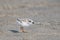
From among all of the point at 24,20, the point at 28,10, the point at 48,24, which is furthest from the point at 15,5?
the point at 24,20

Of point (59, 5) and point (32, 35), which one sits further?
point (59, 5)

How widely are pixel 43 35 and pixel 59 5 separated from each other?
15.0 feet

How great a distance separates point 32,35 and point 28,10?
3684 millimetres

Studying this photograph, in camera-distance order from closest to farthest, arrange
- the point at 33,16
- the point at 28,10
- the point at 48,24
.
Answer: the point at 48,24 < the point at 33,16 < the point at 28,10

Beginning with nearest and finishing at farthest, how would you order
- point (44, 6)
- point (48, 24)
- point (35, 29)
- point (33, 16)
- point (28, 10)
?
point (35, 29), point (48, 24), point (33, 16), point (28, 10), point (44, 6)

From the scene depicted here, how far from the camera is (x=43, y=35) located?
7828mm

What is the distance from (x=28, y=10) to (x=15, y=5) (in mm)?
1051

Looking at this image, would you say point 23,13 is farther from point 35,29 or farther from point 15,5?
point 35,29

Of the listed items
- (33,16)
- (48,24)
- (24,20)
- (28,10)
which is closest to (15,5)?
(28,10)

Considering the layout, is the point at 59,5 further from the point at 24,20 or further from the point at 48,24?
the point at 24,20

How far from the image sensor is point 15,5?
1227cm

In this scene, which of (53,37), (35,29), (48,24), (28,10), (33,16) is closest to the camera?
(53,37)

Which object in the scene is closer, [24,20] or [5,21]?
[24,20]

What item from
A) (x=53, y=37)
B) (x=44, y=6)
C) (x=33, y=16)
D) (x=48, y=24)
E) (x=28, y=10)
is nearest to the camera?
(x=53, y=37)
